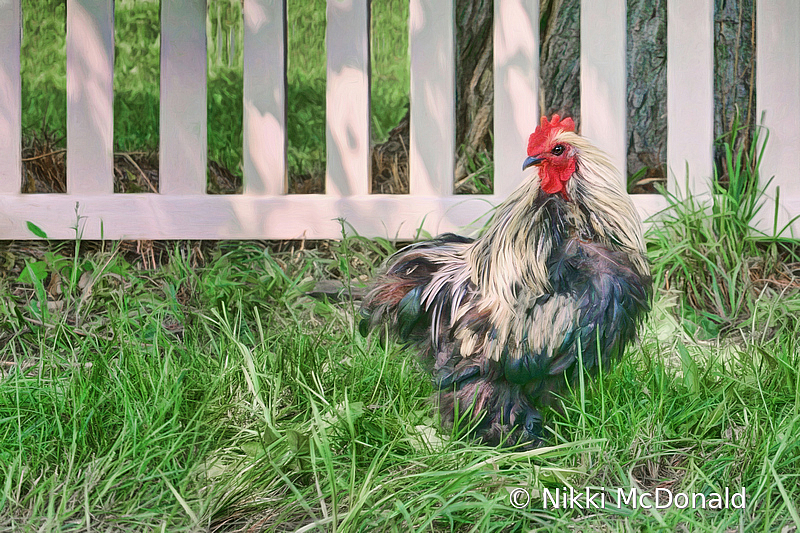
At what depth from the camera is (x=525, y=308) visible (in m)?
1.59

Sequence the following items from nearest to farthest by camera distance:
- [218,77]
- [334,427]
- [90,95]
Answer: [334,427], [90,95], [218,77]

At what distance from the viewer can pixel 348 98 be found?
2834 mm

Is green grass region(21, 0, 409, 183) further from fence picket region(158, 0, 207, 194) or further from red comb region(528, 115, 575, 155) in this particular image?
red comb region(528, 115, 575, 155)

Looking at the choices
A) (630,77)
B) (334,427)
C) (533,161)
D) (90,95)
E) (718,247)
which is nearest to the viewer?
(334,427)

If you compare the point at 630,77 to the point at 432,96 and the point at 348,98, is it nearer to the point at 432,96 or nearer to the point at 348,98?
the point at 432,96

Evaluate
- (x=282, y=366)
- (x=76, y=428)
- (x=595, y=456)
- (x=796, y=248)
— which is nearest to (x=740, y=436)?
(x=595, y=456)

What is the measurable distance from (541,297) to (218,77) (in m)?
3.30

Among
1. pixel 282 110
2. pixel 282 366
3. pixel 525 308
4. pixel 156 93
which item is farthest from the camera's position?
pixel 156 93

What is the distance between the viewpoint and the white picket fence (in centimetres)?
278

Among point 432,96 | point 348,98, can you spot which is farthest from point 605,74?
point 348,98

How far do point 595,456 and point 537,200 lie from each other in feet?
2.24

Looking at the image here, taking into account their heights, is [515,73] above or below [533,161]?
above

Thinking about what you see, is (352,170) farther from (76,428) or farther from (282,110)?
(76,428)

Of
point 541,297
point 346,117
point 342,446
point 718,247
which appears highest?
point 346,117
